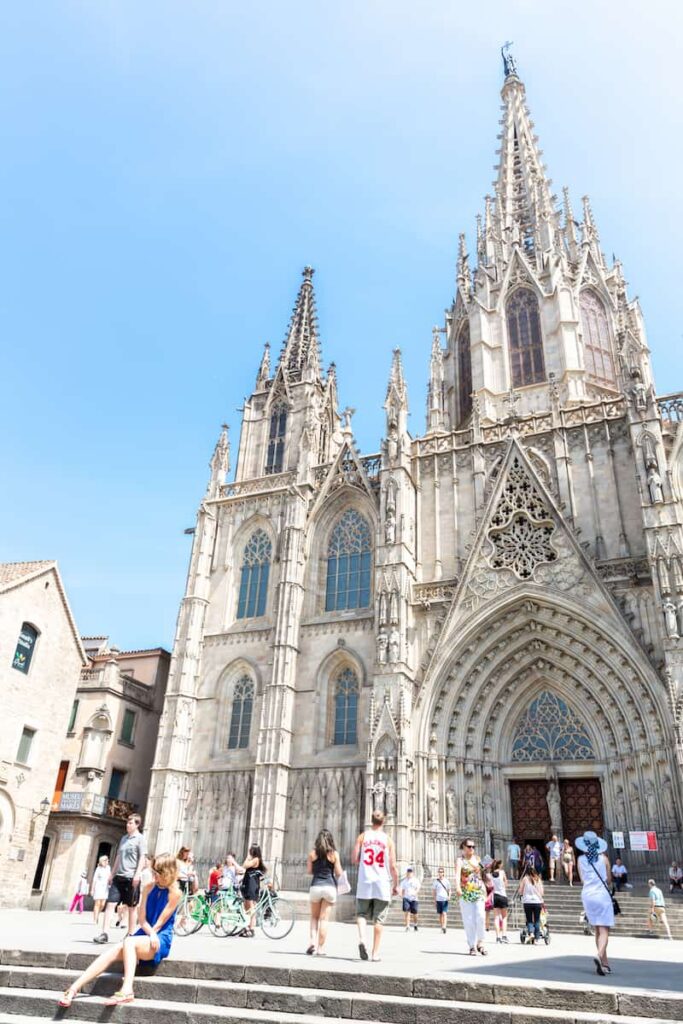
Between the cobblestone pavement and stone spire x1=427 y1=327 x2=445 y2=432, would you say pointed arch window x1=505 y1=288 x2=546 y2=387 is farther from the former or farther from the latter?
the cobblestone pavement

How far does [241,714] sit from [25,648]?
27.0ft

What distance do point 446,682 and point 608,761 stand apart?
17.4 ft

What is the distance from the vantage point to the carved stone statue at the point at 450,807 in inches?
897

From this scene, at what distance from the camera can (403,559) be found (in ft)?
83.6

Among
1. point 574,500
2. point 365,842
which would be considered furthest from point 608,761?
point 365,842

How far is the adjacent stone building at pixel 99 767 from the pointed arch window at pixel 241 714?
5833 mm

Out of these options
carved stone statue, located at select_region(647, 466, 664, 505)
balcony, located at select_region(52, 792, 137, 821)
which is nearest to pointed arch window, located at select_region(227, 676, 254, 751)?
balcony, located at select_region(52, 792, 137, 821)

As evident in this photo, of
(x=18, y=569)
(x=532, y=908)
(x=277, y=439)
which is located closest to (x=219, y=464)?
(x=277, y=439)

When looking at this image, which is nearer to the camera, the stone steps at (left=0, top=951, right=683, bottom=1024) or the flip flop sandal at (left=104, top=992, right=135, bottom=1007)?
the stone steps at (left=0, top=951, right=683, bottom=1024)

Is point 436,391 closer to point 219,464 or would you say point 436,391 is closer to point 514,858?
point 219,464

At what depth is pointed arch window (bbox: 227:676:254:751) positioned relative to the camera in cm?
Answer: 2727

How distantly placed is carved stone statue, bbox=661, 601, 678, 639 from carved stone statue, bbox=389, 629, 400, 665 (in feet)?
26.1

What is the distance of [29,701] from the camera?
1062 inches

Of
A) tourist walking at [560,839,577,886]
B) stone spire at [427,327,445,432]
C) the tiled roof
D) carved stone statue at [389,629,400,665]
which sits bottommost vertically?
tourist walking at [560,839,577,886]
